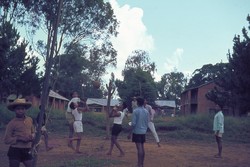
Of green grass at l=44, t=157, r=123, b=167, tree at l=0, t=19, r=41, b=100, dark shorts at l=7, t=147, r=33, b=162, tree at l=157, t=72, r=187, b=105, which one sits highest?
tree at l=157, t=72, r=187, b=105

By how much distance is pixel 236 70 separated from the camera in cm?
2467

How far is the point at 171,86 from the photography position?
3258 inches

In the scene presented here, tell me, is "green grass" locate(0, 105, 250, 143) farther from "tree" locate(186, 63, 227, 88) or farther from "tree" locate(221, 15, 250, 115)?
"tree" locate(186, 63, 227, 88)

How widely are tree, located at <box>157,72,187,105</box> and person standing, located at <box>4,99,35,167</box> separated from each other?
242 feet

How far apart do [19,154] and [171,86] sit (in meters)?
77.8

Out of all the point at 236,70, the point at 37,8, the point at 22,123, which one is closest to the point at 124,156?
the point at 22,123

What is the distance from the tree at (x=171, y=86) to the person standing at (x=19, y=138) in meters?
73.9

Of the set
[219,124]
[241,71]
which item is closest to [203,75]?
[241,71]

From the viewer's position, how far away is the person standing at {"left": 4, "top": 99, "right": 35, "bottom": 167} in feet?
19.4

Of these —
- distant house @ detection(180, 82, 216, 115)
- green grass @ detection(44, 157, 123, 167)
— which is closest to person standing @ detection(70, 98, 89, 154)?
green grass @ detection(44, 157, 123, 167)

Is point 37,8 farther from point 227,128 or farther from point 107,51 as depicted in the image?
point 227,128

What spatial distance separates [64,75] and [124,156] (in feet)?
145

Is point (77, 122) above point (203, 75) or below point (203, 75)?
below

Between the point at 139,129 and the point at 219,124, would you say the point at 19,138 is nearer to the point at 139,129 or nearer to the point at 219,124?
the point at 139,129
